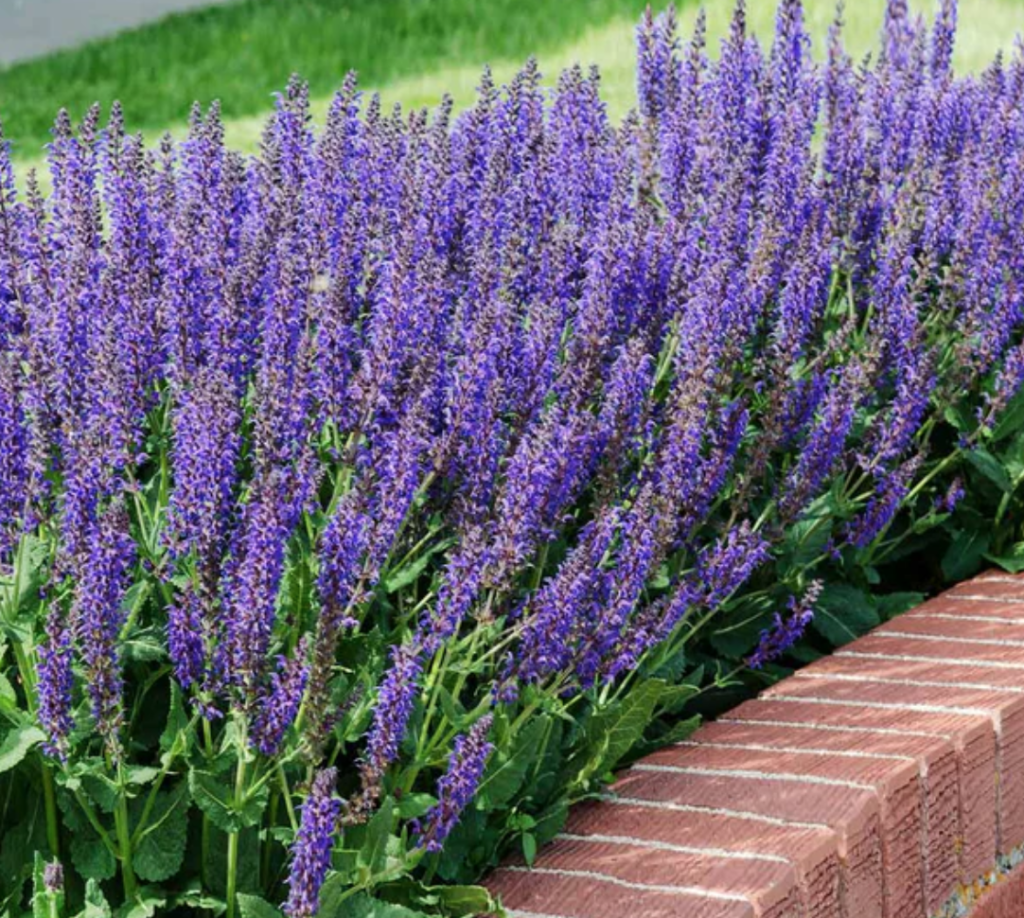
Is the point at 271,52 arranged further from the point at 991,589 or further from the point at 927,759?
the point at 927,759

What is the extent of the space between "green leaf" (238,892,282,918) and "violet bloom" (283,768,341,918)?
0.06 meters

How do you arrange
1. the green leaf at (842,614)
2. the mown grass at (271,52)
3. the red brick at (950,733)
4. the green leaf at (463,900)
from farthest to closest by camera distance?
1. the mown grass at (271,52)
2. the green leaf at (842,614)
3. the red brick at (950,733)
4. the green leaf at (463,900)

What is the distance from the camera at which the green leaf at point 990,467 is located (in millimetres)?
4395

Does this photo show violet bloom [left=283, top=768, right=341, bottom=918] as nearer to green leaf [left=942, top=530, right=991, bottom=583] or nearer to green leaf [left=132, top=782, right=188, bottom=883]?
green leaf [left=132, top=782, right=188, bottom=883]

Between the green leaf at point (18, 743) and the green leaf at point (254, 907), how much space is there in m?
0.35

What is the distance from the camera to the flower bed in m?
2.71

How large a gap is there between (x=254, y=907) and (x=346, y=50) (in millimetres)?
13439

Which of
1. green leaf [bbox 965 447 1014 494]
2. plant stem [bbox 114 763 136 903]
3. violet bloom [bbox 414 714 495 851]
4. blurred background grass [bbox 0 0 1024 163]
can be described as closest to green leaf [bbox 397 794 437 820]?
violet bloom [bbox 414 714 495 851]

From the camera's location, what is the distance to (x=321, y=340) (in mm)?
3068

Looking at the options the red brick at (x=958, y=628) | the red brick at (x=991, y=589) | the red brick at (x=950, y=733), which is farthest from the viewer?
the red brick at (x=991, y=589)

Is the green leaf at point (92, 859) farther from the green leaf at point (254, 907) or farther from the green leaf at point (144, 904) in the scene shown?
the green leaf at point (254, 907)

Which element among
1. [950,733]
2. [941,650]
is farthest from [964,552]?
[950,733]

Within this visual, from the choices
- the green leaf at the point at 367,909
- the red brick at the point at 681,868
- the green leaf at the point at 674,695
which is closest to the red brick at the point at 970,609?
the green leaf at the point at 674,695

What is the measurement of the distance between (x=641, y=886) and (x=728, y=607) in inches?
33.1
